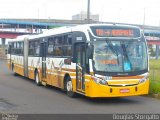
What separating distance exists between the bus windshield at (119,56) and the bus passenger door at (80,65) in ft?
2.80

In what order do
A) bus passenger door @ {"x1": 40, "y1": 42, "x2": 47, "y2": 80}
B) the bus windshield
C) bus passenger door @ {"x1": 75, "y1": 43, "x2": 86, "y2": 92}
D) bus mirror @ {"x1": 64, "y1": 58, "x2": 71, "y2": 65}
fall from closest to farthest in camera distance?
the bus windshield → bus passenger door @ {"x1": 75, "y1": 43, "x2": 86, "y2": 92} → bus mirror @ {"x1": 64, "y1": 58, "x2": 71, "y2": 65} → bus passenger door @ {"x1": 40, "y1": 42, "x2": 47, "y2": 80}

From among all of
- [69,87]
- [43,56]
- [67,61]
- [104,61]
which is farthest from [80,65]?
[43,56]

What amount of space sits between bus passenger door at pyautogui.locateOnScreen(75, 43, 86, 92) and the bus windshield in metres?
0.85

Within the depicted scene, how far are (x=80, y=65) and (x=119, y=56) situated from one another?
5.52 feet

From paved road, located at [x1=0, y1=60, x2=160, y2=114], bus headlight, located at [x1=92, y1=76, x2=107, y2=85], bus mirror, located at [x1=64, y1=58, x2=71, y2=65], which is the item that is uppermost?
bus mirror, located at [x1=64, y1=58, x2=71, y2=65]

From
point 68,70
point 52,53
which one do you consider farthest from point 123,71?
point 52,53

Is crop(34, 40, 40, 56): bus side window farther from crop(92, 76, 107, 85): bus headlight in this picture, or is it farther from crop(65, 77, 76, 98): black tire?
crop(92, 76, 107, 85): bus headlight

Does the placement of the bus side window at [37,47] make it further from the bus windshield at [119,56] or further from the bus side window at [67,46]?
the bus windshield at [119,56]

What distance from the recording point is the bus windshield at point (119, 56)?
13.9 m

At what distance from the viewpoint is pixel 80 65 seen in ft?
49.0

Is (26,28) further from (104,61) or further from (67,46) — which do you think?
(104,61)

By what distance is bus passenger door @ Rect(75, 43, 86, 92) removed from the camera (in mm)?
14688

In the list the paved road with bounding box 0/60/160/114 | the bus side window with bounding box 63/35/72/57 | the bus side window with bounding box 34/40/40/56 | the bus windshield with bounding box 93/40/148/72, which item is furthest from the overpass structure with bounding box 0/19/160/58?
the bus windshield with bounding box 93/40/148/72

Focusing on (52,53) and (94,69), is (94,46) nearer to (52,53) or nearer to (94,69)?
(94,69)
